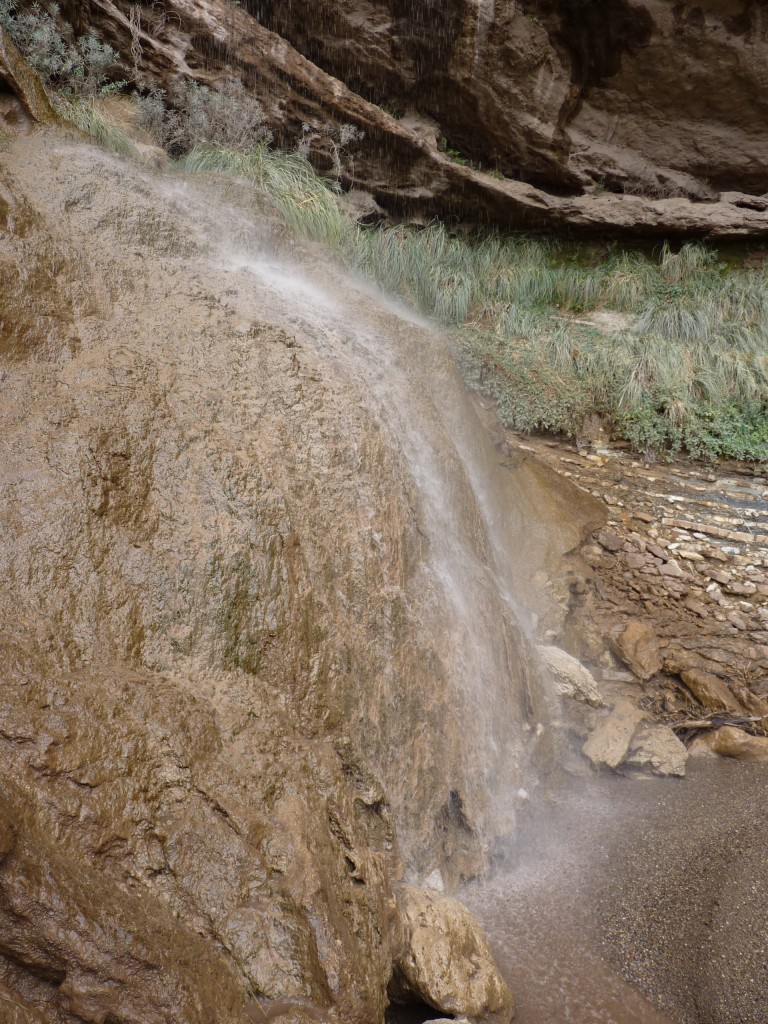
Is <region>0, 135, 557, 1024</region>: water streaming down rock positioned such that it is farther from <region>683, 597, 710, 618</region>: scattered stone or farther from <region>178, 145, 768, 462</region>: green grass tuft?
<region>178, 145, 768, 462</region>: green grass tuft

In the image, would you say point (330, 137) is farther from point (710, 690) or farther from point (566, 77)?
point (710, 690)

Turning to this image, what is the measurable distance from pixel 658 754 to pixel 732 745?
54 cm

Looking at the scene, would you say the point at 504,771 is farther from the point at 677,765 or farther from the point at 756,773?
the point at 756,773

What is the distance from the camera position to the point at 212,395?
311 centimetres

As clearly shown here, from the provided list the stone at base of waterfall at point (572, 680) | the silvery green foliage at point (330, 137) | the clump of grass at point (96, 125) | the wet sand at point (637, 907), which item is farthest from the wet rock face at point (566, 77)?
the wet sand at point (637, 907)

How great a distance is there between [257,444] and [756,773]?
3.63 m

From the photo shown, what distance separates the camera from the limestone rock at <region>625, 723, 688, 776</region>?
4191mm

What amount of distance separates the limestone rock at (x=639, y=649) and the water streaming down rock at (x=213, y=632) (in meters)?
1.26

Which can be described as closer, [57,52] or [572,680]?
[572,680]

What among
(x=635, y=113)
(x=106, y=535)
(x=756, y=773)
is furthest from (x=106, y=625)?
(x=635, y=113)

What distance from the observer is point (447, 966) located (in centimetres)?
233

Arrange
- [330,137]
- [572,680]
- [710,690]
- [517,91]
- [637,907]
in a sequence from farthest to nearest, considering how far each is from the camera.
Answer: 1. [517,91]
2. [330,137]
3. [710,690]
4. [572,680]
5. [637,907]

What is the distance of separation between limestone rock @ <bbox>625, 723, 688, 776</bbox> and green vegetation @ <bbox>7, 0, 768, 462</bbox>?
8.97 feet

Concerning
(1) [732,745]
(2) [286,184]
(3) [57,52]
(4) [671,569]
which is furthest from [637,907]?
(3) [57,52]
